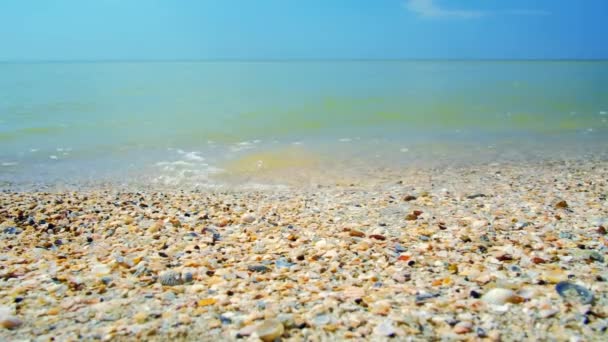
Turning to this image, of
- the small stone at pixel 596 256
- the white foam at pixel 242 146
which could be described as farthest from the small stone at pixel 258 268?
the white foam at pixel 242 146

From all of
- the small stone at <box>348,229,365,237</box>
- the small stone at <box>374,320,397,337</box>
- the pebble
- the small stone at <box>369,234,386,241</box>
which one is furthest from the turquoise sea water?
the small stone at <box>374,320,397,337</box>

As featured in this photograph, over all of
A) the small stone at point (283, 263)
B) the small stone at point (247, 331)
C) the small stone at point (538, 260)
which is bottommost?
the small stone at point (283, 263)

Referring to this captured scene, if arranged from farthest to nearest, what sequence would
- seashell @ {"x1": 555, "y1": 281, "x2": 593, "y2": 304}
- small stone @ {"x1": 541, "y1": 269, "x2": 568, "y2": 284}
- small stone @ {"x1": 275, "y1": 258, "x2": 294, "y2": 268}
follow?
small stone @ {"x1": 275, "y1": 258, "x2": 294, "y2": 268} → small stone @ {"x1": 541, "y1": 269, "x2": 568, "y2": 284} → seashell @ {"x1": 555, "y1": 281, "x2": 593, "y2": 304}

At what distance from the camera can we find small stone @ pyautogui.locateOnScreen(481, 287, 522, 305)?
346cm

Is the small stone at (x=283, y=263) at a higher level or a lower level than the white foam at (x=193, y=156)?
higher

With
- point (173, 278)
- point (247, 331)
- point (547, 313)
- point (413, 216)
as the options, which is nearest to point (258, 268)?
point (173, 278)

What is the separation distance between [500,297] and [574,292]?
615 millimetres

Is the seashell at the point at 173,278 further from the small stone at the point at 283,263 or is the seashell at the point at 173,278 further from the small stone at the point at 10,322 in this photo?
the small stone at the point at 10,322

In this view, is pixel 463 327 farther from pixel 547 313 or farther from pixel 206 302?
pixel 206 302

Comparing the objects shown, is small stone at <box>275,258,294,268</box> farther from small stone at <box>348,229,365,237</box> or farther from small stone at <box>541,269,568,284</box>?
small stone at <box>541,269,568,284</box>

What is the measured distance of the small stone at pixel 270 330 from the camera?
3.04 m

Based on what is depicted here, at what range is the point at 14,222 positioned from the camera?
6832mm

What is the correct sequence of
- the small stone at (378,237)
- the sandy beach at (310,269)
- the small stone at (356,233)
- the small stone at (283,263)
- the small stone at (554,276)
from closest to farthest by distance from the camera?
the sandy beach at (310,269)
the small stone at (554,276)
the small stone at (283,263)
the small stone at (378,237)
the small stone at (356,233)

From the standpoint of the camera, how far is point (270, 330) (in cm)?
311
